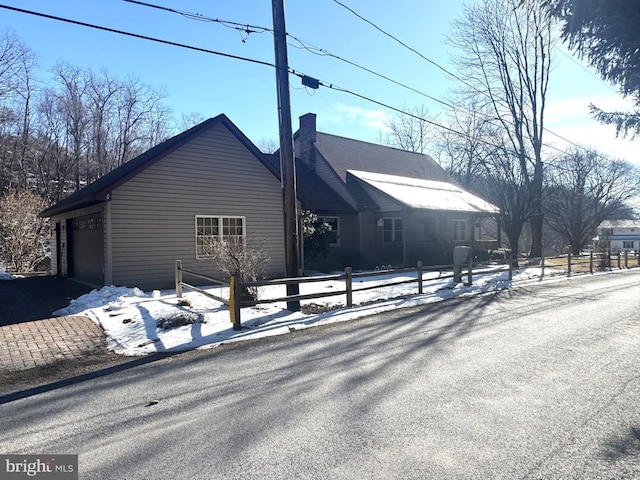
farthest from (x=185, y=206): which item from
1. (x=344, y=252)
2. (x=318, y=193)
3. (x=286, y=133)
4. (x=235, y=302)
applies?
(x=344, y=252)

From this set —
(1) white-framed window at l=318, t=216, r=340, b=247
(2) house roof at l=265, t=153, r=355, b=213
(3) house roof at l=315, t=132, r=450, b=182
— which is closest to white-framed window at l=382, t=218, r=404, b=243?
(2) house roof at l=265, t=153, r=355, b=213

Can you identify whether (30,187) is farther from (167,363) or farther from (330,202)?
(167,363)

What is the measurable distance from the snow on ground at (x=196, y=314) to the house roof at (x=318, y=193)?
273 inches

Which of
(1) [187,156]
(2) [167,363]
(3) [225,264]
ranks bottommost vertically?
(2) [167,363]

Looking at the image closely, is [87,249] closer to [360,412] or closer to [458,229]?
[360,412]

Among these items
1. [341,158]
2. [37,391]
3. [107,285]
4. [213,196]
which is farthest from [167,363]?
[341,158]

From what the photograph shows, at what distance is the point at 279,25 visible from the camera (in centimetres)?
886

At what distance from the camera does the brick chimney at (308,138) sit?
74.2ft

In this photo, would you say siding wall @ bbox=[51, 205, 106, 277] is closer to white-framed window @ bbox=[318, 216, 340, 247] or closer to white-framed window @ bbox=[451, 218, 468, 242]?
white-framed window @ bbox=[318, 216, 340, 247]

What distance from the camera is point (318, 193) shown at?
20312 millimetres

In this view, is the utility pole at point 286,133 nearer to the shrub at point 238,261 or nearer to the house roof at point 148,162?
the shrub at point 238,261

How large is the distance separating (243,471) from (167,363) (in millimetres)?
3276

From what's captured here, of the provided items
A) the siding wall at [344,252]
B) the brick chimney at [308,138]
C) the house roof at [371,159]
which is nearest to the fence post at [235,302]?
the siding wall at [344,252]

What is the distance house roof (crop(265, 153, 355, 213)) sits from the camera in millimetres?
18902
